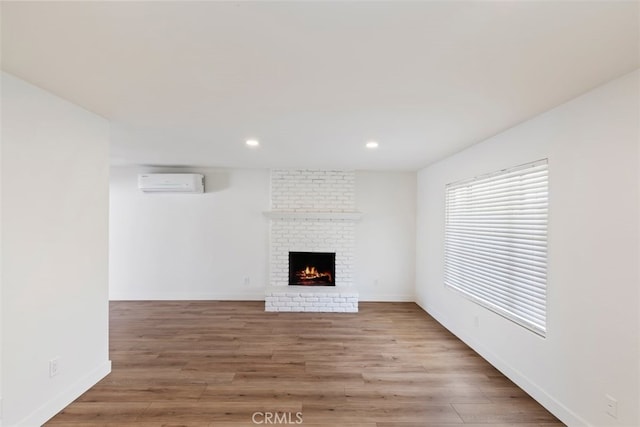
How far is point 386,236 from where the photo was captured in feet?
16.9

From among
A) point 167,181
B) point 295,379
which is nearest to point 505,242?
point 295,379

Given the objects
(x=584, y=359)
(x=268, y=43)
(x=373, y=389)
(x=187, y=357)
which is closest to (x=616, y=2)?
(x=268, y=43)

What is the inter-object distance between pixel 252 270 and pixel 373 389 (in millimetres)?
3122

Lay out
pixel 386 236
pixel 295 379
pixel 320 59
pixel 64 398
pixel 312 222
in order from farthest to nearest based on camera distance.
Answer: pixel 386 236 → pixel 312 222 → pixel 295 379 → pixel 64 398 → pixel 320 59

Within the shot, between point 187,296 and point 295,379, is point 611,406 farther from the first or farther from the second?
point 187,296

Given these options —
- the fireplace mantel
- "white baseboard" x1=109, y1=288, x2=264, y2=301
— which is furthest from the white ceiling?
"white baseboard" x1=109, y1=288, x2=264, y2=301

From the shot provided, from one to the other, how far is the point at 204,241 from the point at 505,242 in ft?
14.9

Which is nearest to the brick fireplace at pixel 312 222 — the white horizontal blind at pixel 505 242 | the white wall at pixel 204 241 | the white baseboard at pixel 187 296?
the white wall at pixel 204 241

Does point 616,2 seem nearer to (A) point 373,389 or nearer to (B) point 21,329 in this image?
(A) point 373,389

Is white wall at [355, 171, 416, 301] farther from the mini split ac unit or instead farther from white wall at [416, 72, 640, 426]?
the mini split ac unit

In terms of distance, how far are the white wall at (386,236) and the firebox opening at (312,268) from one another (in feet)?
1.78

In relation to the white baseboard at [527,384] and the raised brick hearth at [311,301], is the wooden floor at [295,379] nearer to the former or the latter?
the white baseboard at [527,384]

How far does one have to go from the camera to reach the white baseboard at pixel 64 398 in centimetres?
192

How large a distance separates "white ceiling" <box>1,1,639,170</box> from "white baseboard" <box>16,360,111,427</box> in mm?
2260
